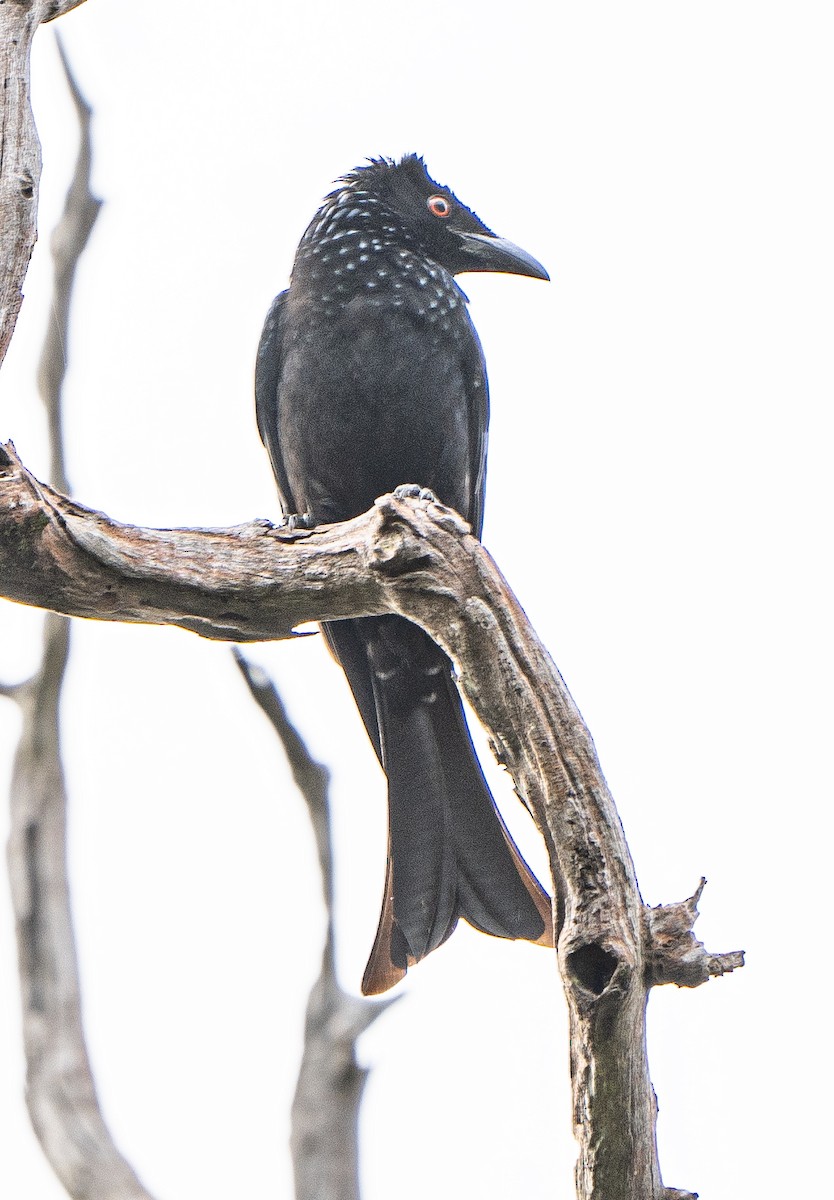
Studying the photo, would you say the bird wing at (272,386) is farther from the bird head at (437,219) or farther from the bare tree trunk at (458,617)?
the bare tree trunk at (458,617)

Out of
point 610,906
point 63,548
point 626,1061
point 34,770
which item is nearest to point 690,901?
point 610,906

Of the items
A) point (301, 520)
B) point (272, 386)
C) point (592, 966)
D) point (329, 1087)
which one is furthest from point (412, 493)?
point (329, 1087)

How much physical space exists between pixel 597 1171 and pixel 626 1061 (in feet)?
0.62

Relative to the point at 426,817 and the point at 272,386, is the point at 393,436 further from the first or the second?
the point at 426,817

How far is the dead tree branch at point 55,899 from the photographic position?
3666 mm

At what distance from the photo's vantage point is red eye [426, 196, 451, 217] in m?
Result: 4.09

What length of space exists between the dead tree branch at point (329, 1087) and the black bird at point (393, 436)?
0.93 metres

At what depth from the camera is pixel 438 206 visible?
13.5ft

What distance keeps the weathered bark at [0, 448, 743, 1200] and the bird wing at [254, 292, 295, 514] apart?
126 centimetres

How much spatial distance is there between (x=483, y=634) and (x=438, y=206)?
2.26 meters

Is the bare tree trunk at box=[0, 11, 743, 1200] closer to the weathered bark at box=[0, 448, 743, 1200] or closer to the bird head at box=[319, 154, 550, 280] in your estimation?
the weathered bark at box=[0, 448, 743, 1200]

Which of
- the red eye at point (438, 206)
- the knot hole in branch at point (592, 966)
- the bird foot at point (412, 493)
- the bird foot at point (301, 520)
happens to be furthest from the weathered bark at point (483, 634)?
the red eye at point (438, 206)

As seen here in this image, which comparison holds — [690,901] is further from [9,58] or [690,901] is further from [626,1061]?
[9,58]

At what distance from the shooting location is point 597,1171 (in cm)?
196
